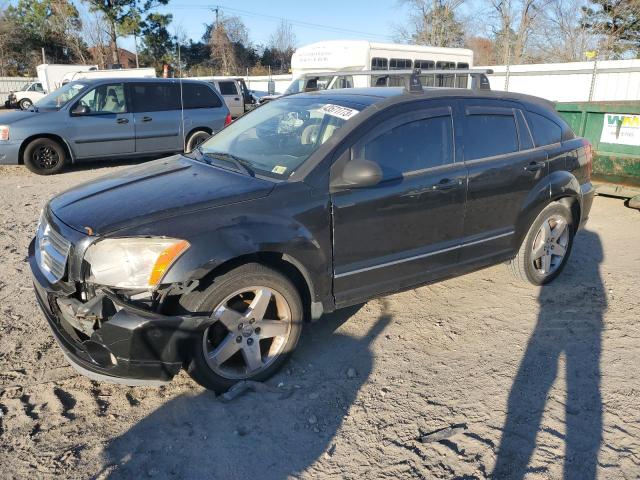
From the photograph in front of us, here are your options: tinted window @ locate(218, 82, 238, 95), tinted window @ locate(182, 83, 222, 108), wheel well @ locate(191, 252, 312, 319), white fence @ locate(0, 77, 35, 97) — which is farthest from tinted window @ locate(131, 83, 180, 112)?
white fence @ locate(0, 77, 35, 97)

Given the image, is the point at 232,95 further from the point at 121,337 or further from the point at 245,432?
the point at 245,432

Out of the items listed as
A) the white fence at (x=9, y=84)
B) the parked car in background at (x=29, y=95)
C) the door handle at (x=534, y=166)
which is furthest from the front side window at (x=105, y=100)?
the white fence at (x=9, y=84)

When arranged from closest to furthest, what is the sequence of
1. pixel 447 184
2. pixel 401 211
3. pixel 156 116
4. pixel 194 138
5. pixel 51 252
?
1. pixel 51 252
2. pixel 401 211
3. pixel 447 184
4. pixel 156 116
5. pixel 194 138

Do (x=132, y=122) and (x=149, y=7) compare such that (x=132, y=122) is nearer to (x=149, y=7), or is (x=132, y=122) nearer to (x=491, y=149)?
(x=491, y=149)

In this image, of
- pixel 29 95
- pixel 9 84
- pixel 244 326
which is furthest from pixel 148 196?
pixel 9 84

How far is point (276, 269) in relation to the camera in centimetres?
304

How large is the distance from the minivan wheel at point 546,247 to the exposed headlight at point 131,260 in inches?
124

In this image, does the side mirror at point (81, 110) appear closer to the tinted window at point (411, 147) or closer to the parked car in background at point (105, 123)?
the parked car in background at point (105, 123)

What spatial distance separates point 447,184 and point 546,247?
1.55 metres

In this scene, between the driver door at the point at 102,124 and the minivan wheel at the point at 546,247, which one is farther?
the driver door at the point at 102,124

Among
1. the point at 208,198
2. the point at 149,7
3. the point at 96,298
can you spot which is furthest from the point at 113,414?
the point at 149,7

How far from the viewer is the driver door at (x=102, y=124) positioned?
9609 mm

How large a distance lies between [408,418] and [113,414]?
1.66 metres

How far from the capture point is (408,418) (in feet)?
9.44
